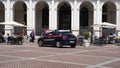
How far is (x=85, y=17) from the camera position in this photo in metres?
47.6

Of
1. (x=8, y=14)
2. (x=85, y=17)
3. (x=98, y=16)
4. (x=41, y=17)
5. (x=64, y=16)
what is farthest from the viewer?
(x=64, y=16)

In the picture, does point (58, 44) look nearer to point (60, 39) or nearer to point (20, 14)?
point (60, 39)

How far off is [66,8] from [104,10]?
6.00 meters

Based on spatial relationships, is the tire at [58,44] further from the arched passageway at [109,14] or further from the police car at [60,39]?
the arched passageway at [109,14]

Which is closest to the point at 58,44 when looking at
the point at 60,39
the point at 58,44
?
the point at 58,44

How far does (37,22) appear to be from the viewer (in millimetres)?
47750

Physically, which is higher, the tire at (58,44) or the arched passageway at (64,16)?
the arched passageway at (64,16)

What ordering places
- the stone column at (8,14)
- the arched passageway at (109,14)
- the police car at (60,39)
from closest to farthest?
the police car at (60,39) < the stone column at (8,14) < the arched passageway at (109,14)

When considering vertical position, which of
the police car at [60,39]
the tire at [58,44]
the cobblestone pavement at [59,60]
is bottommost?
the cobblestone pavement at [59,60]

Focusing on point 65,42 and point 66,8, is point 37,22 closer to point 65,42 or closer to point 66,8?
point 66,8

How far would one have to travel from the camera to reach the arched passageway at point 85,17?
4694 cm

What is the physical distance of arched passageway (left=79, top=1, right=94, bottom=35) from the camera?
154 ft

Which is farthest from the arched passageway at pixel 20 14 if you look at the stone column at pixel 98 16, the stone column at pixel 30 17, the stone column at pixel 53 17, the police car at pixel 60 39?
the police car at pixel 60 39

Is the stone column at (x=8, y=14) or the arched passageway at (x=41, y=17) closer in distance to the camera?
the stone column at (x=8, y=14)
